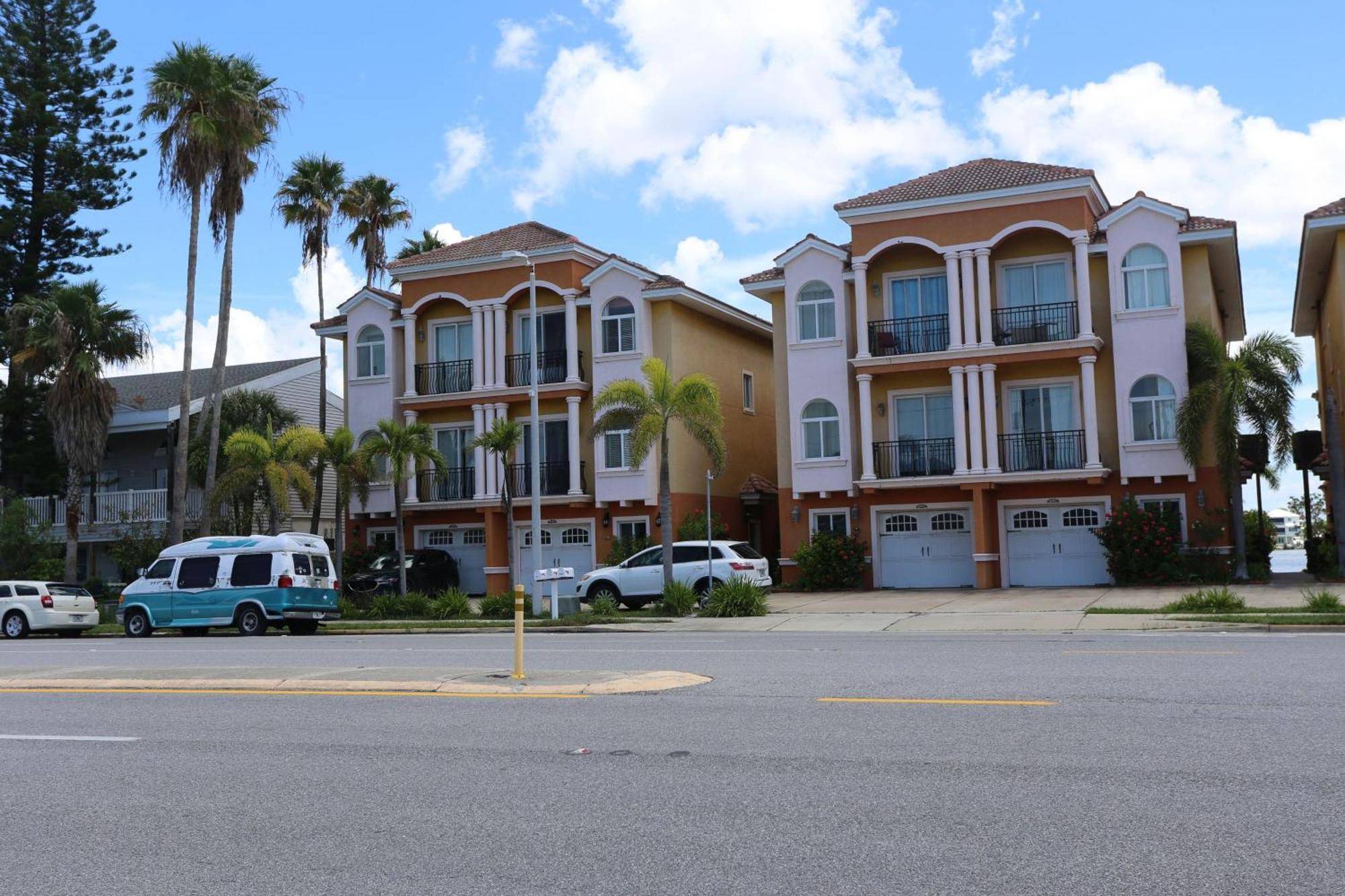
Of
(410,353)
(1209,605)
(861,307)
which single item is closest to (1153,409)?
(861,307)

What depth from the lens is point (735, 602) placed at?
2672cm

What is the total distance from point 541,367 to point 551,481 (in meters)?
3.49

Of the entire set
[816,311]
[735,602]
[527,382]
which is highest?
[816,311]

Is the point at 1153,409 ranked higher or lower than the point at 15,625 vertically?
higher

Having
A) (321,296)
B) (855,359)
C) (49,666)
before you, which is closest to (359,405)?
(321,296)

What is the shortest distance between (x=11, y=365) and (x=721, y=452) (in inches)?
1046

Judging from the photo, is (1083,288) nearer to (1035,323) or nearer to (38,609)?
(1035,323)

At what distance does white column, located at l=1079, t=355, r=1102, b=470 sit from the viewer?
107 ft

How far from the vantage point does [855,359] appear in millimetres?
34656

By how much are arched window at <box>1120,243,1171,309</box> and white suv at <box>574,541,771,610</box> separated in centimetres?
1198

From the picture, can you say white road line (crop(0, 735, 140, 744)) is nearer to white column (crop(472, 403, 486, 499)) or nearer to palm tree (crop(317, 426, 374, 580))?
palm tree (crop(317, 426, 374, 580))

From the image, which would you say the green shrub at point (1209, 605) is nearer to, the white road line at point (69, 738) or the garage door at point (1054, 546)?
the garage door at point (1054, 546)

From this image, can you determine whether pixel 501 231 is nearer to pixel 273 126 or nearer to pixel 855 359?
pixel 273 126

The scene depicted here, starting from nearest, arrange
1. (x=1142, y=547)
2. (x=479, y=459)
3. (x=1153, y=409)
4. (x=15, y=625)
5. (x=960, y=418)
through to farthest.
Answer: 1. (x=15, y=625)
2. (x=1142, y=547)
3. (x=1153, y=409)
4. (x=960, y=418)
5. (x=479, y=459)
